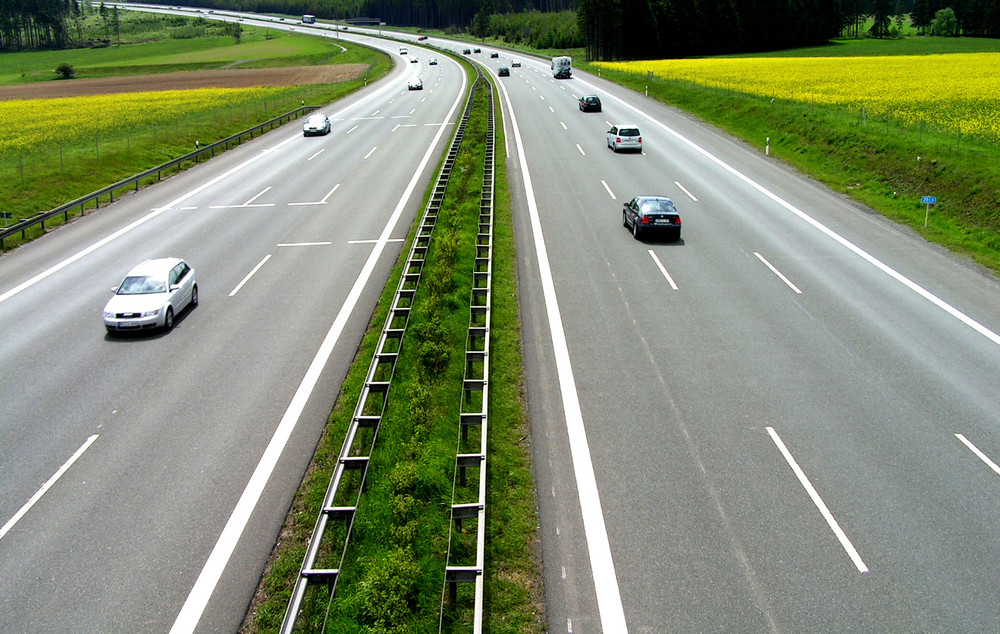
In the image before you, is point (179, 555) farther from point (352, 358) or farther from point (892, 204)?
point (892, 204)

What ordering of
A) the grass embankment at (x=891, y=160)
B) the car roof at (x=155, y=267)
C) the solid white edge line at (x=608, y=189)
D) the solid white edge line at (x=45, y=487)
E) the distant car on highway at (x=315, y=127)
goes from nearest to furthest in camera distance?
the solid white edge line at (x=45, y=487) → the car roof at (x=155, y=267) → the grass embankment at (x=891, y=160) → the solid white edge line at (x=608, y=189) → the distant car on highway at (x=315, y=127)

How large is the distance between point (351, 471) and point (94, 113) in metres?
64.9

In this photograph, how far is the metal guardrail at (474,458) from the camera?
30.3ft

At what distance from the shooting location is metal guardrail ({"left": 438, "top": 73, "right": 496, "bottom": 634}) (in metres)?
9.24

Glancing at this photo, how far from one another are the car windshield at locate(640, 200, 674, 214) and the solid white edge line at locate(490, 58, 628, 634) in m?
5.62

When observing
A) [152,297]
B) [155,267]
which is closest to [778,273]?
[152,297]

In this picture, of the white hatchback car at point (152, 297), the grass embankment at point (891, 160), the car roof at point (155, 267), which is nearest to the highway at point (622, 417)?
the white hatchback car at point (152, 297)

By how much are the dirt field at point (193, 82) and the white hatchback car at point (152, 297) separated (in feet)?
272

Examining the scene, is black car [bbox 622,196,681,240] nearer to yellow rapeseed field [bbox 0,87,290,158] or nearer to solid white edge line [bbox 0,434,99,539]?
solid white edge line [bbox 0,434,99,539]

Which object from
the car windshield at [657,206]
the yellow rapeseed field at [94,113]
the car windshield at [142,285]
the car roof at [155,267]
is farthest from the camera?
the yellow rapeseed field at [94,113]

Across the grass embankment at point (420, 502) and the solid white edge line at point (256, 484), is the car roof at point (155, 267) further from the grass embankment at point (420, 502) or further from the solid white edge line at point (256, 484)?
the grass embankment at point (420, 502)

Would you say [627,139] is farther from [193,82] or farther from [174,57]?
[174,57]

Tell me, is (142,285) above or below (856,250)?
Result: below

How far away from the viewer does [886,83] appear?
61188mm
